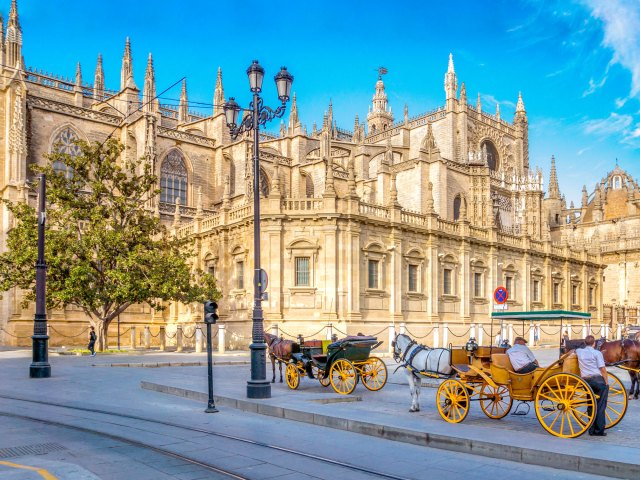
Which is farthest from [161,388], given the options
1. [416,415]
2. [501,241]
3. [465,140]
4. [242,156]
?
[465,140]

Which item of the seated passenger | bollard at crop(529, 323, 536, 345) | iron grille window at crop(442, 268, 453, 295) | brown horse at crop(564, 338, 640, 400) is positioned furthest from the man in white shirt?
bollard at crop(529, 323, 536, 345)

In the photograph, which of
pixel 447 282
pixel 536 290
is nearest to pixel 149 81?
pixel 447 282

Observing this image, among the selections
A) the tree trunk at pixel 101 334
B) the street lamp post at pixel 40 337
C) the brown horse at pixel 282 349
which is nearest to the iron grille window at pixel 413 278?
the tree trunk at pixel 101 334

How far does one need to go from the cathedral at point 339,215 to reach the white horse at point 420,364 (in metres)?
16.9

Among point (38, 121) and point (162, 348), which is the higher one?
point (38, 121)

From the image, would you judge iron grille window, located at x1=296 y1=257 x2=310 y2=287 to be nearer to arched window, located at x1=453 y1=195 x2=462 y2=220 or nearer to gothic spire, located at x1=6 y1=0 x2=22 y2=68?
gothic spire, located at x1=6 y1=0 x2=22 y2=68

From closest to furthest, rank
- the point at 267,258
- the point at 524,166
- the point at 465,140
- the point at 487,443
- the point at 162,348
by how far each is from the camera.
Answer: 1. the point at 487,443
2. the point at 267,258
3. the point at 162,348
4. the point at 465,140
5. the point at 524,166

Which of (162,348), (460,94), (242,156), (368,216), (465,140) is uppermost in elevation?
(460,94)

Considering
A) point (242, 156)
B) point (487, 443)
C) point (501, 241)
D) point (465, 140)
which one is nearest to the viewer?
point (487, 443)

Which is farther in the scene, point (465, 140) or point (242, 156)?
point (465, 140)

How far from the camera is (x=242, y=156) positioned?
4581 centimetres

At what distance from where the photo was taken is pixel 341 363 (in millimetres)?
13734

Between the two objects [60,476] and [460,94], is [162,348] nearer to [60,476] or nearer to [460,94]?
[60,476]

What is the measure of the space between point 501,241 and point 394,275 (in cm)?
1061
